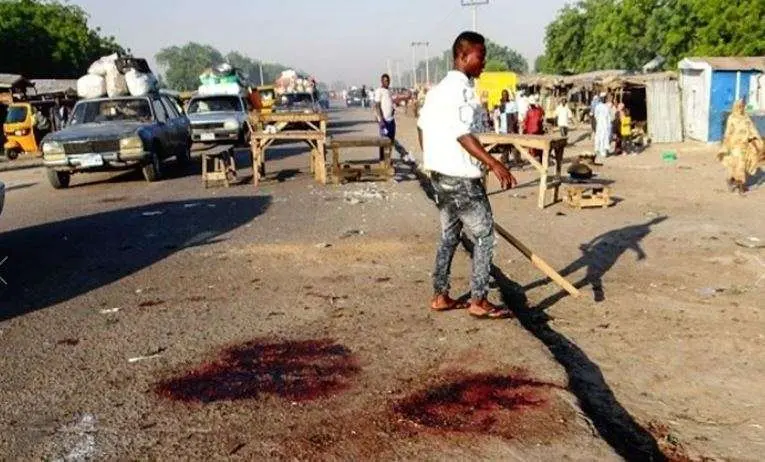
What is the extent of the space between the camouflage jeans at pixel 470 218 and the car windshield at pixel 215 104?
17.5m

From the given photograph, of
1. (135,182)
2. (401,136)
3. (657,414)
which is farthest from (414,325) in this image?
(401,136)

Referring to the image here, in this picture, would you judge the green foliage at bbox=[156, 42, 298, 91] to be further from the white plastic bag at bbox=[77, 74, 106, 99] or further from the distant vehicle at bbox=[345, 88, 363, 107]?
the white plastic bag at bbox=[77, 74, 106, 99]

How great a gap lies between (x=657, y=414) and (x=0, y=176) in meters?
18.7

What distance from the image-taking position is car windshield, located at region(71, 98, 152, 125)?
14.1 metres

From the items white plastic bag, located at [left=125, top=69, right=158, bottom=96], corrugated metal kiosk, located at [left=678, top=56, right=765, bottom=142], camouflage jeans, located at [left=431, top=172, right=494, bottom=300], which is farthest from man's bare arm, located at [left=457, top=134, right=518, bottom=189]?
corrugated metal kiosk, located at [left=678, top=56, right=765, bottom=142]

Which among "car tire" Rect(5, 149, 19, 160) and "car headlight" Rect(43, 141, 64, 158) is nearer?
"car headlight" Rect(43, 141, 64, 158)

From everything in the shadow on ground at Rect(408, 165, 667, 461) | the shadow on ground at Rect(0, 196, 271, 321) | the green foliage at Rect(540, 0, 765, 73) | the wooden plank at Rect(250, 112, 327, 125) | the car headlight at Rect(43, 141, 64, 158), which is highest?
the green foliage at Rect(540, 0, 765, 73)

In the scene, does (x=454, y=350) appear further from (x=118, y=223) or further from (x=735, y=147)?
(x=735, y=147)

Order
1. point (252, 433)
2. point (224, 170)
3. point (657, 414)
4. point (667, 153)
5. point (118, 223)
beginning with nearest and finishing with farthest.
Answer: point (252, 433) → point (657, 414) → point (118, 223) → point (224, 170) → point (667, 153)

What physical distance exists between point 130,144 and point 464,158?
9892 mm

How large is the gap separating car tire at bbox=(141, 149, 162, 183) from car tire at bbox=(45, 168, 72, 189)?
61.7 inches

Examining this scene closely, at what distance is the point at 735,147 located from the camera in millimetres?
11047

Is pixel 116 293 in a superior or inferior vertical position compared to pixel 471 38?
inferior

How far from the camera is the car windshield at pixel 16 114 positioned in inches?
938
